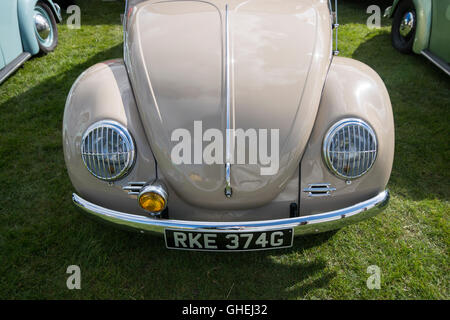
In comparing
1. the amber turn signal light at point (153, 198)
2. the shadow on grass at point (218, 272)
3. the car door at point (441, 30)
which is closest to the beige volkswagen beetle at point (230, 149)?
the amber turn signal light at point (153, 198)

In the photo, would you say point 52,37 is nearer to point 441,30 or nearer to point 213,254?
point 213,254

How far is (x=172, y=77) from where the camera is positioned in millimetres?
1994

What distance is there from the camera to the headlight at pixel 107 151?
1812 mm

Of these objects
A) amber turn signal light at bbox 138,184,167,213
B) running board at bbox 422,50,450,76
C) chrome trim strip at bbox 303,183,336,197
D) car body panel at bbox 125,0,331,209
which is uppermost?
car body panel at bbox 125,0,331,209

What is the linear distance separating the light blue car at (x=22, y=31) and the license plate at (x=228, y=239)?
3.32 metres

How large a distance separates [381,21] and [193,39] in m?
4.89

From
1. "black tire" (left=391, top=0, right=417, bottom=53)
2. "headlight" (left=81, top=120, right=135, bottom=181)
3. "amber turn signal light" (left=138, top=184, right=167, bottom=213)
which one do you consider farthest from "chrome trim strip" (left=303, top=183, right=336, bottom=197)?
"black tire" (left=391, top=0, right=417, bottom=53)

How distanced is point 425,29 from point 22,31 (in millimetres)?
4974

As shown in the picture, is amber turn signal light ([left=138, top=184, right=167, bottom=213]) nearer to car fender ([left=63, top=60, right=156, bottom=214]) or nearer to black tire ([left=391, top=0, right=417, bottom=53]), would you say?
car fender ([left=63, top=60, right=156, bottom=214])

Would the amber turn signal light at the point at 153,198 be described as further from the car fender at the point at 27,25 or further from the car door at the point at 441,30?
the car door at the point at 441,30

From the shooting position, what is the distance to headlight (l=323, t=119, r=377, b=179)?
1.80 m

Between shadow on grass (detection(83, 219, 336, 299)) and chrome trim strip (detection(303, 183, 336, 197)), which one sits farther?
shadow on grass (detection(83, 219, 336, 299))

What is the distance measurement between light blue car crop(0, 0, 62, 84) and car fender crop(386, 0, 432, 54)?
15.8 ft

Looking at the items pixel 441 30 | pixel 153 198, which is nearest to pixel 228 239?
pixel 153 198
